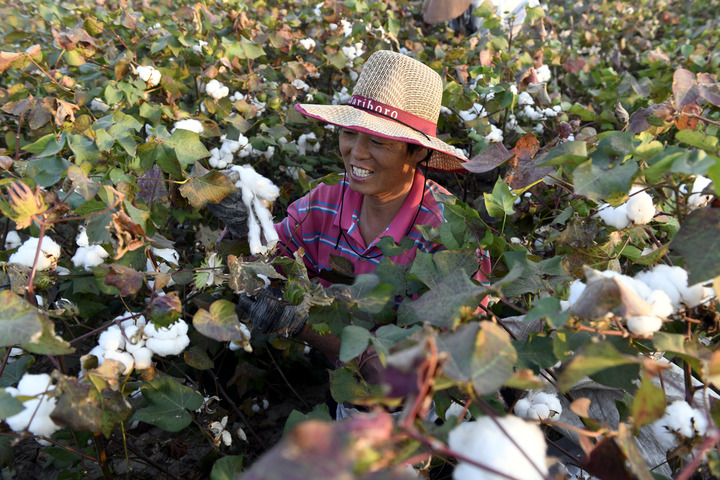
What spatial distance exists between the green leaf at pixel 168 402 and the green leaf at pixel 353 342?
527mm

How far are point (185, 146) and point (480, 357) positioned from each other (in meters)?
0.85

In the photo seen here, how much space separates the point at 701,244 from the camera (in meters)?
0.61

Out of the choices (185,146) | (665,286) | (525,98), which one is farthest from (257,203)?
(525,98)

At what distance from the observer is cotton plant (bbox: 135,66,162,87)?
1683mm

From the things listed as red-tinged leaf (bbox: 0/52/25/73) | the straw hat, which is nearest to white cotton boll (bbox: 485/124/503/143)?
the straw hat

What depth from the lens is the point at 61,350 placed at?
68 cm

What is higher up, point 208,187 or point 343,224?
point 208,187

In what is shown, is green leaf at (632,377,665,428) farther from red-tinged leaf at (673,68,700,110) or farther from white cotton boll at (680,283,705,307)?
red-tinged leaf at (673,68,700,110)

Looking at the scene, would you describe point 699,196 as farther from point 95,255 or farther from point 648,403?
point 95,255

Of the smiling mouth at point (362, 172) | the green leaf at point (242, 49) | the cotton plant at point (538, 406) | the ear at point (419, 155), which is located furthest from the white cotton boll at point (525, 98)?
the cotton plant at point (538, 406)

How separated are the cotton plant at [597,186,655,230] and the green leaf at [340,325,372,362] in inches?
17.8

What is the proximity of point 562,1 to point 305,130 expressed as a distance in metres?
4.80

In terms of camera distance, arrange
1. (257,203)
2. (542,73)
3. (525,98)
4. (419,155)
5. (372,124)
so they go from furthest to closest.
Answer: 1. (542,73)
2. (525,98)
3. (419,155)
4. (372,124)
5. (257,203)

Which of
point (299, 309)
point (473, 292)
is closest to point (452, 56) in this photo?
point (299, 309)
